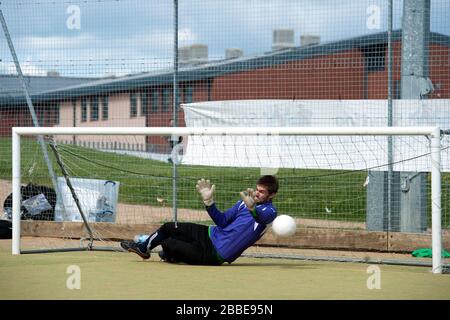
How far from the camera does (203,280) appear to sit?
871 centimetres

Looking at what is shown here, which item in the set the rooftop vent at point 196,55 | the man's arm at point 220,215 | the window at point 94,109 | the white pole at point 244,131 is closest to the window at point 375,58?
the rooftop vent at point 196,55

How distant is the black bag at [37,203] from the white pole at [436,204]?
6770 mm

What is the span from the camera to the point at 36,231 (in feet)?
46.0

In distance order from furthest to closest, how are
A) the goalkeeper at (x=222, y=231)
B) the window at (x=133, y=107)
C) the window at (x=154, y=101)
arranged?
the window at (x=133, y=107)
the window at (x=154, y=101)
the goalkeeper at (x=222, y=231)

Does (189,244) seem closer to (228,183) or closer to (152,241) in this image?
(152,241)

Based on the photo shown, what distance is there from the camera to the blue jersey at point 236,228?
386 inches

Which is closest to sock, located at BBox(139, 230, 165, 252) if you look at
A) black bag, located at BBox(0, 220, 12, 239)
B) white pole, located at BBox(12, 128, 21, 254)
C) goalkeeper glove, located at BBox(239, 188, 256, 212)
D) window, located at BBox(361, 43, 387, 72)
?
goalkeeper glove, located at BBox(239, 188, 256, 212)

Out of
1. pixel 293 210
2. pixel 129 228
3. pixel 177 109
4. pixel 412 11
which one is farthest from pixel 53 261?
pixel 412 11

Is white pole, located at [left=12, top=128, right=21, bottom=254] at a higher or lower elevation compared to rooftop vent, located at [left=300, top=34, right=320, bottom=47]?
lower

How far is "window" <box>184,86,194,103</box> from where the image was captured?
17325mm

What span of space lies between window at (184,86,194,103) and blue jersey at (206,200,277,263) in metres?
7.16

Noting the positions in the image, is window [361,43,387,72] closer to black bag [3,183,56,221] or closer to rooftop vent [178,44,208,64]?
rooftop vent [178,44,208,64]

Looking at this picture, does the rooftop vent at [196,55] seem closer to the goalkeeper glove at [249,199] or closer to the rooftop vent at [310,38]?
the rooftop vent at [310,38]

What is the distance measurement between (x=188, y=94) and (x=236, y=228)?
8.51 m
